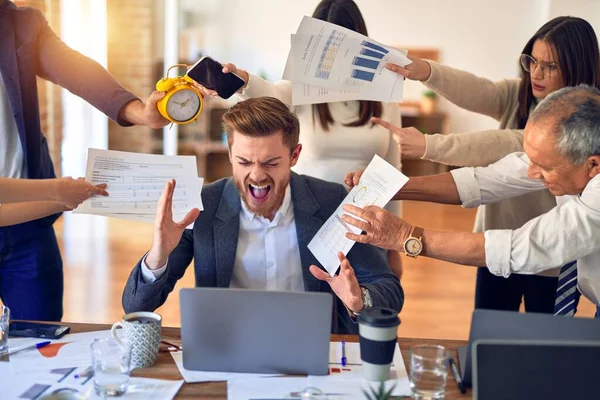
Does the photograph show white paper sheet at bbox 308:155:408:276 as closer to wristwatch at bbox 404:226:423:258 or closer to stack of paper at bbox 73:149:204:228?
wristwatch at bbox 404:226:423:258

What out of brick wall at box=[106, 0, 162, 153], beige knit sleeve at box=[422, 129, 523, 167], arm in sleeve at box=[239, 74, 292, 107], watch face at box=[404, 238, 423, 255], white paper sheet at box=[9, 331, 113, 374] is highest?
brick wall at box=[106, 0, 162, 153]

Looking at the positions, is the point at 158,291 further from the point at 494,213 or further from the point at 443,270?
the point at 443,270

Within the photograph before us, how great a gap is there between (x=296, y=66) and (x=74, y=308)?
7.83 ft

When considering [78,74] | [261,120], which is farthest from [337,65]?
[78,74]

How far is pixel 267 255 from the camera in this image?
Answer: 2.09m

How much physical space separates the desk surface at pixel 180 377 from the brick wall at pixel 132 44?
18.8 feet

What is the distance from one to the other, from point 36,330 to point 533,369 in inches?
45.7

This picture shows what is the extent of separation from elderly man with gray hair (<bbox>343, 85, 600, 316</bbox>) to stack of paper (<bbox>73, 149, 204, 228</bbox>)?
1.46ft

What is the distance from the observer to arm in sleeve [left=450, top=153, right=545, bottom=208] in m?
2.22

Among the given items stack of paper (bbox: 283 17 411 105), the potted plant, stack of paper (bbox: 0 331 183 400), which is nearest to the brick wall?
the potted plant

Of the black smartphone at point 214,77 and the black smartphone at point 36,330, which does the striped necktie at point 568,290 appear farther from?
the black smartphone at point 36,330

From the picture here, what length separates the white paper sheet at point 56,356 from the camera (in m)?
1.58

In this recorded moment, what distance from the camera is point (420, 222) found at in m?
6.34

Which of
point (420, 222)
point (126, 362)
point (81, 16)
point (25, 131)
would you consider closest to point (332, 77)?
point (25, 131)
